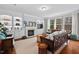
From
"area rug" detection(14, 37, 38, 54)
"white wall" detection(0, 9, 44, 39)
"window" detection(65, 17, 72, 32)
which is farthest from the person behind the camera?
"window" detection(65, 17, 72, 32)

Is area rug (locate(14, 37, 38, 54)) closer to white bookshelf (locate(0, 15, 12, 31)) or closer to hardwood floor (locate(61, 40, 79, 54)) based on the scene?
white bookshelf (locate(0, 15, 12, 31))

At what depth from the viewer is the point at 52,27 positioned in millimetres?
2188

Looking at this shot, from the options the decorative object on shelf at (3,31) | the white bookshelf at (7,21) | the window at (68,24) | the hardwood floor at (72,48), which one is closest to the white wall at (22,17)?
the white bookshelf at (7,21)

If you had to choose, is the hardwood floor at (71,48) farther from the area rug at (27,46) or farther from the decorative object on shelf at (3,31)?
the decorative object on shelf at (3,31)

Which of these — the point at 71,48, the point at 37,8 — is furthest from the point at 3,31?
the point at 71,48

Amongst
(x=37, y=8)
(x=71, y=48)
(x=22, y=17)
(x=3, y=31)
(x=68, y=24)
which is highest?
(x=37, y=8)

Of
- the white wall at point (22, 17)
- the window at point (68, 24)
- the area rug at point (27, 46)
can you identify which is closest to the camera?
the white wall at point (22, 17)

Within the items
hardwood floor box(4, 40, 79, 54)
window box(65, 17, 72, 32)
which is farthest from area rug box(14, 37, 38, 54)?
window box(65, 17, 72, 32)

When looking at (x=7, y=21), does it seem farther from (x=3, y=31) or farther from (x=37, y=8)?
(x=37, y=8)

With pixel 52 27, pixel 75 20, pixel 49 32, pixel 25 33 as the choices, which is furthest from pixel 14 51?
pixel 75 20

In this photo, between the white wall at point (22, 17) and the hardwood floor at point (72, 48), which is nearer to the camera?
the white wall at point (22, 17)

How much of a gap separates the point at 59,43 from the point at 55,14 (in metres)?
0.75

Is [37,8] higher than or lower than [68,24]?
higher
